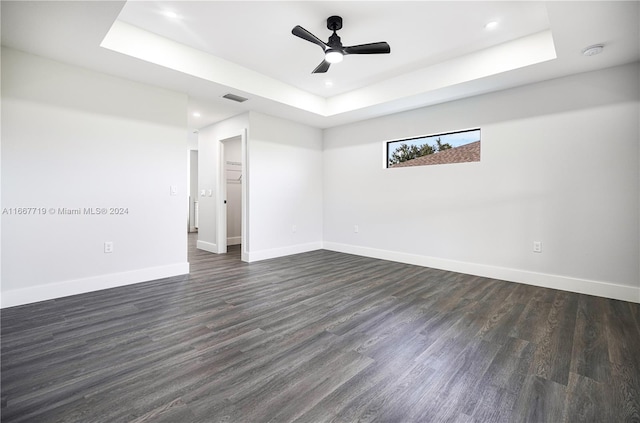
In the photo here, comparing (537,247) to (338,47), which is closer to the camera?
(338,47)

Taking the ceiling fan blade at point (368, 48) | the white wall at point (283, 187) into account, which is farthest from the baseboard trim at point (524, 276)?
the ceiling fan blade at point (368, 48)

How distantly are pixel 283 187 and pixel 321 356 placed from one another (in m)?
3.81

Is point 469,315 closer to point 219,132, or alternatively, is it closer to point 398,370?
point 398,370

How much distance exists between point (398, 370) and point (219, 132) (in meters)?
5.19

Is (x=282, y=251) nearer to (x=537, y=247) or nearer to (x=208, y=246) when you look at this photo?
(x=208, y=246)

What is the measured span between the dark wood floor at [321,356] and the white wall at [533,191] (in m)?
0.46

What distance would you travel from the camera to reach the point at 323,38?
129 inches

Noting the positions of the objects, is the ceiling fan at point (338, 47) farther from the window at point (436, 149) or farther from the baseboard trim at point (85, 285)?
the baseboard trim at point (85, 285)

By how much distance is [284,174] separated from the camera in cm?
547

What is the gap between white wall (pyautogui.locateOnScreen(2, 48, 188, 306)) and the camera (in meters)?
2.91

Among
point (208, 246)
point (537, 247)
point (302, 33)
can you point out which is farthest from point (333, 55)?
point (208, 246)

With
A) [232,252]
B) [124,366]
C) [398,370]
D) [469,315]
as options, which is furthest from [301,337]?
[232,252]

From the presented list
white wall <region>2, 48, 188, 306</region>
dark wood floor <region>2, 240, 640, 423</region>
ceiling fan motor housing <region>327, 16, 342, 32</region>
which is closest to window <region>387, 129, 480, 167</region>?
dark wood floor <region>2, 240, 640, 423</region>

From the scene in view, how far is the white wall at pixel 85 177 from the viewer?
9.55 feet
